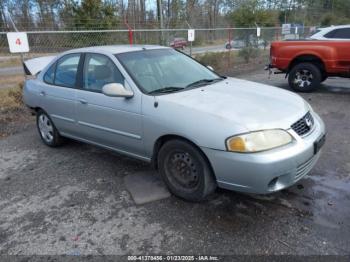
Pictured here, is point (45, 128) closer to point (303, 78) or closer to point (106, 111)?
point (106, 111)

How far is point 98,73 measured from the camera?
4172 mm

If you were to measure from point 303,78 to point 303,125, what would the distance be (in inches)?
239

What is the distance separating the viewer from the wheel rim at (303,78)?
341 inches

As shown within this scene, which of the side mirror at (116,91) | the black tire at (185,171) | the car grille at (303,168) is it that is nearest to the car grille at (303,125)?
the car grille at (303,168)

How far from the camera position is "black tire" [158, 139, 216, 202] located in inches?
125

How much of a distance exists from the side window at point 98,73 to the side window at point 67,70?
0.80ft

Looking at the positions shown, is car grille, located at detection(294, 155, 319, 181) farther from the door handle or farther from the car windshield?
the door handle

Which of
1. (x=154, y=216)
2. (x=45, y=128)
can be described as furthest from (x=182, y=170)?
(x=45, y=128)

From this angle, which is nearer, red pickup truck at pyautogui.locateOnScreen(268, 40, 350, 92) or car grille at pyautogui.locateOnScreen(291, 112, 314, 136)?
car grille at pyautogui.locateOnScreen(291, 112, 314, 136)

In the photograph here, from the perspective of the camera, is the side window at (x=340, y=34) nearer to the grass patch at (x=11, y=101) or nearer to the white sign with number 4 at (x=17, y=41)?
the white sign with number 4 at (x=17, y=41)

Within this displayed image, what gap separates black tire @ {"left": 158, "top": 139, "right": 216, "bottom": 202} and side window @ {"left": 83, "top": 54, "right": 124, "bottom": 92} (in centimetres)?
106

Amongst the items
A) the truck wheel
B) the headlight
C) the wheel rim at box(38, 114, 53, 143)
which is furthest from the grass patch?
the truck wheel

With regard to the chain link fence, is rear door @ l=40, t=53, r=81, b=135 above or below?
below

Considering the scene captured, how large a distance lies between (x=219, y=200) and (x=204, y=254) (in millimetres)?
845
